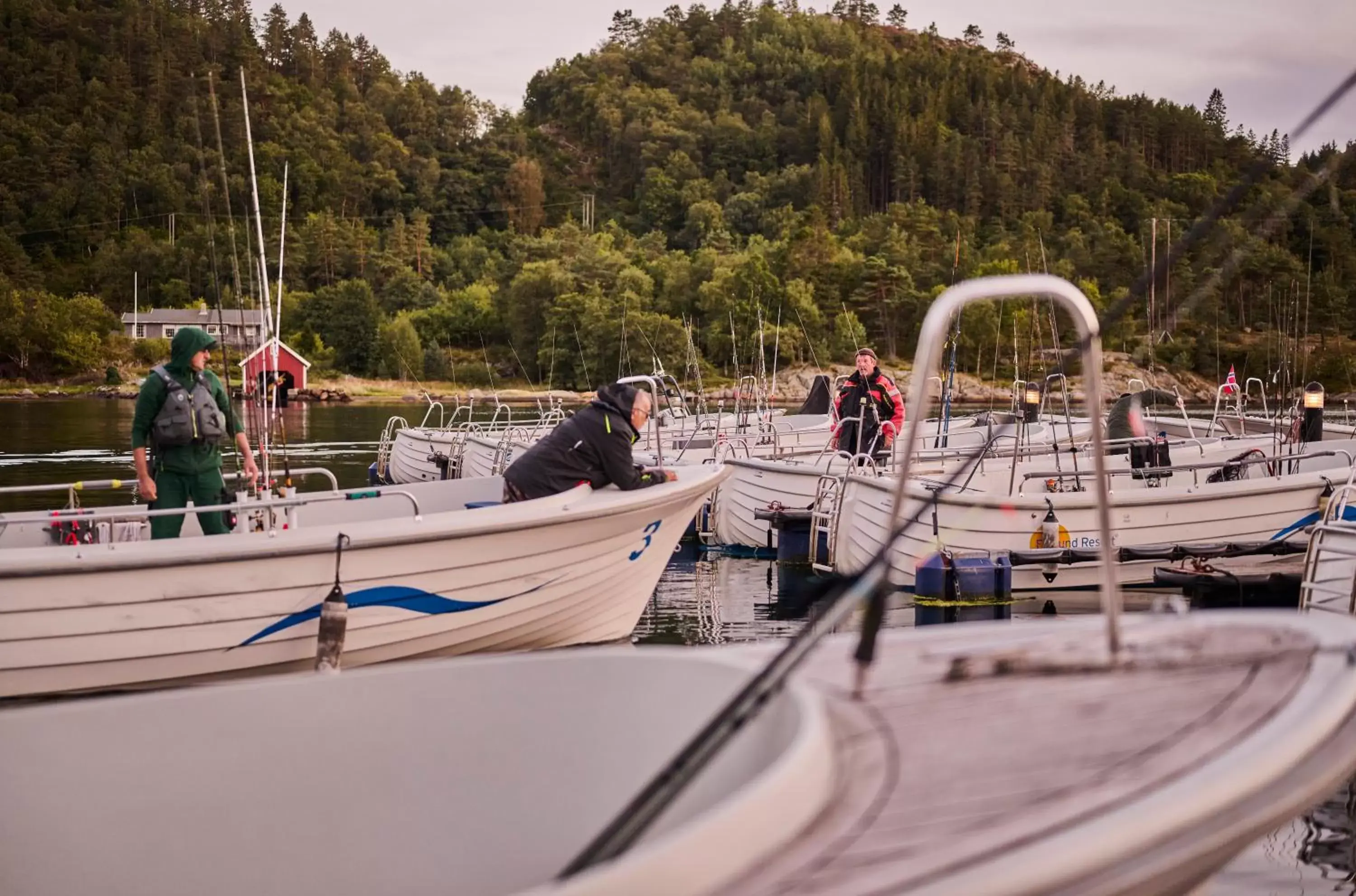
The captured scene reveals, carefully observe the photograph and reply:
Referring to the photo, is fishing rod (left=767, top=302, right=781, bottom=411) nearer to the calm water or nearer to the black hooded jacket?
the calm water

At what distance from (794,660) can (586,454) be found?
5.92m

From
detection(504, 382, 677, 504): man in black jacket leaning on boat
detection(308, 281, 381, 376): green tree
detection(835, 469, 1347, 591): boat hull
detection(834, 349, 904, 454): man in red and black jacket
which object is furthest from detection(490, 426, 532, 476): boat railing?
detection(308, 281, 381, 376): green tree

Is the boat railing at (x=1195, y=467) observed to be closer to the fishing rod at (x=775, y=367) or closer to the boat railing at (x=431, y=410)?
the fishing rod at (x=775, y=367)

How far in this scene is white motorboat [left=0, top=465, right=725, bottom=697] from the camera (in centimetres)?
689

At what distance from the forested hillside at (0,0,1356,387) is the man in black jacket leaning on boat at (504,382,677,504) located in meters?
29.2

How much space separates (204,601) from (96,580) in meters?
0.55

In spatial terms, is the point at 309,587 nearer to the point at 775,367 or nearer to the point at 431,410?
the point at 775,367

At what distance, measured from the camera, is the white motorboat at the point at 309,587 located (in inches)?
271

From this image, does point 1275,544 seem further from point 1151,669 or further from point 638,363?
point 638,363

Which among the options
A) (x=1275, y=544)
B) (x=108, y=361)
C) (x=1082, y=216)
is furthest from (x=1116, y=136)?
(x=1275, y=544)

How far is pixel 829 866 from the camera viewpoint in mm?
2475

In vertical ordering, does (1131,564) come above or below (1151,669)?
below

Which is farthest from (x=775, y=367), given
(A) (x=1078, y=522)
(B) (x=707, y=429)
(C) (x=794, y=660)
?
(C) (x=794, y=660)

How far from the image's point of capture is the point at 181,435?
800cm
